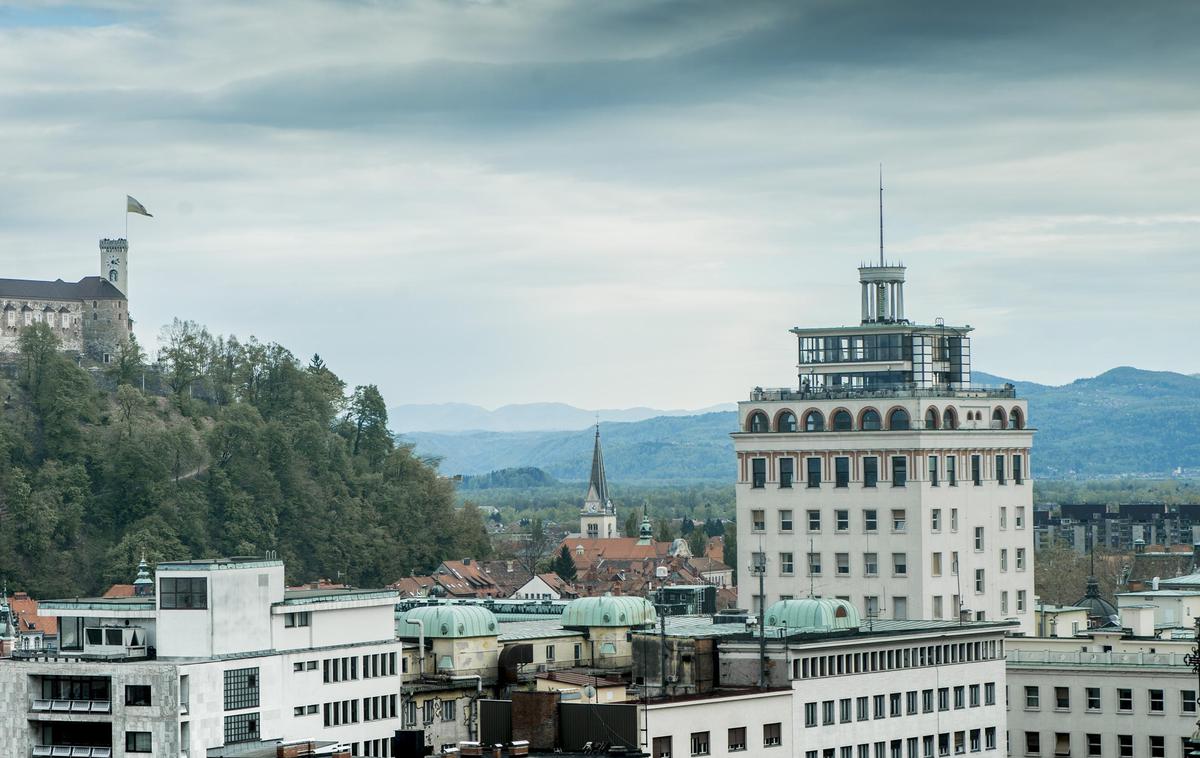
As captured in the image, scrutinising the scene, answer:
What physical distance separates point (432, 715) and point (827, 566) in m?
32.7

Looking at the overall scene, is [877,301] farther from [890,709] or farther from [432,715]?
[432,715]

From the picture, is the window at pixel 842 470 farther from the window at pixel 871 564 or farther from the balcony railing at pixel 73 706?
the balcony railing at pixel 73 706

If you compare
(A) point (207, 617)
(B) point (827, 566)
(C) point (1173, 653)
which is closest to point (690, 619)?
(B) point (827, 566)

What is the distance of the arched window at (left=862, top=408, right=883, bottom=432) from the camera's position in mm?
125438

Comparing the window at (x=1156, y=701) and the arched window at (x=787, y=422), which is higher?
the arched window at (x=787, y=422)

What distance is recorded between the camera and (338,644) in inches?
3797

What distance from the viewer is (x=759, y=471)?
128 metres

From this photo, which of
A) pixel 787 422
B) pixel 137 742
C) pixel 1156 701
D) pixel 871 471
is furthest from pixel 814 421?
pixel 137 742

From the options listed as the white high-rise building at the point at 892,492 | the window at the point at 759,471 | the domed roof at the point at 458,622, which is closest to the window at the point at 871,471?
the white high-rise building at the point at 892,492

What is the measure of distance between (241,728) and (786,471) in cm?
4370

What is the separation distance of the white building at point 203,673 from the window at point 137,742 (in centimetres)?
3

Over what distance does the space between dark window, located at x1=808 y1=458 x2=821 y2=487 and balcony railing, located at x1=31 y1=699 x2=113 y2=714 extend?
154 ft

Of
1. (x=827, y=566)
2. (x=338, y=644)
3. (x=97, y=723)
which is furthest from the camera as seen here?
(x=827, y=566)

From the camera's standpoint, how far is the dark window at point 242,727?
8975 centimetres
